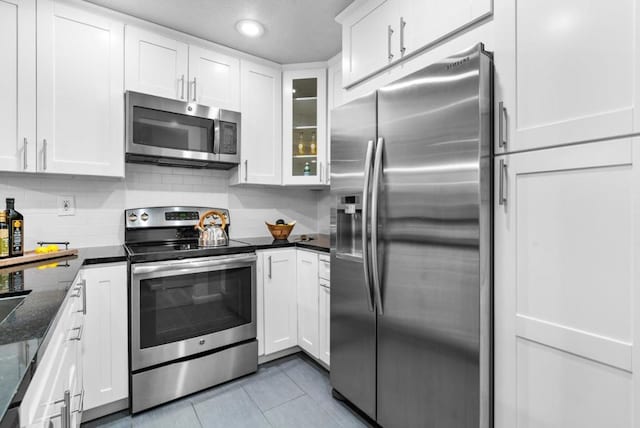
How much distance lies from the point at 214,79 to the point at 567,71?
2.22 m

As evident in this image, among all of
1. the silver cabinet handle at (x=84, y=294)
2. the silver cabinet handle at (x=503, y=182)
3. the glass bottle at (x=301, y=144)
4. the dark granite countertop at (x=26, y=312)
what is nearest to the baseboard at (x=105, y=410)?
the silver cabinet handle at (x=84, y=294)

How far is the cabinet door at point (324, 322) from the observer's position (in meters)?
2.19

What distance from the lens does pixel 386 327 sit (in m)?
1.57

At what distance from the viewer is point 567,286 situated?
1.04 metres

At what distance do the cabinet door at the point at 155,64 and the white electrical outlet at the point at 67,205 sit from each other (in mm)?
852

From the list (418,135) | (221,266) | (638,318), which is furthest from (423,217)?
(221,266)

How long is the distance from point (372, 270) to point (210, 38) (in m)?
2.07

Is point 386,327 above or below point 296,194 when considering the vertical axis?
below

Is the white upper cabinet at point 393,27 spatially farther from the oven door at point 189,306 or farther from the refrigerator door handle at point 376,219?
the oven door at point 189,306

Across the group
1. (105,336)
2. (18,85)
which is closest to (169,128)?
(18,85)

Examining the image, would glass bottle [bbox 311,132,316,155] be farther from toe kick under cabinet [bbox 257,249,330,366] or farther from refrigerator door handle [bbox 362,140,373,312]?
refrigerator door handle [bbox 362,140,373,312]

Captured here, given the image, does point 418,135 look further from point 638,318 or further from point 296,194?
point 296,194

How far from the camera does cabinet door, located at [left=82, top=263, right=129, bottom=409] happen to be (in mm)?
1742

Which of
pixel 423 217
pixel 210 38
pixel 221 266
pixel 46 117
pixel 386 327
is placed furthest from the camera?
pixel 210 38
